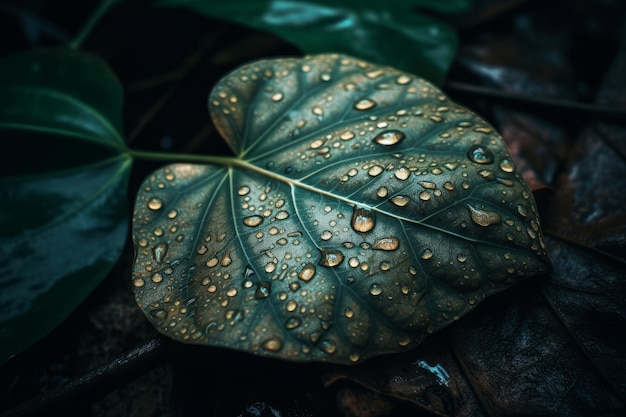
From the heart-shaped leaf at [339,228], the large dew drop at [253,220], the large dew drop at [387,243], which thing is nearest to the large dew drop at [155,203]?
the heart-shaped leaf at [339,228]

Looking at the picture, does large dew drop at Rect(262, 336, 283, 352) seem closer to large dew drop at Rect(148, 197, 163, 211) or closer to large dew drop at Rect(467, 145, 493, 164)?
large dew drop at Rect(148, 197, 163, 211)

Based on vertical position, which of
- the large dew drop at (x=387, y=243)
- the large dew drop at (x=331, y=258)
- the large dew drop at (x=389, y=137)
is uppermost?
the large dew drop at (x=389, y=137)

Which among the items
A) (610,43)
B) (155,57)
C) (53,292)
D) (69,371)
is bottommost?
(69,371)

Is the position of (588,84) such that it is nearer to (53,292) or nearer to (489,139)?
(489,139)

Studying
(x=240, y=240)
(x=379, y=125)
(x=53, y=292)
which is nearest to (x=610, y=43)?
(x=379, y=125)

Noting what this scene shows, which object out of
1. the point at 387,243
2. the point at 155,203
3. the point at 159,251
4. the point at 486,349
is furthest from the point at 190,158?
the point at 486,349

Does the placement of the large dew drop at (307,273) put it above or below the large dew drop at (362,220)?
below

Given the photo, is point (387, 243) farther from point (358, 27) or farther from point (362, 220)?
point (358, 27)

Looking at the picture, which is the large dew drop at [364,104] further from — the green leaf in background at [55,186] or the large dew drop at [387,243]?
the green leaf in background at [55,186]
